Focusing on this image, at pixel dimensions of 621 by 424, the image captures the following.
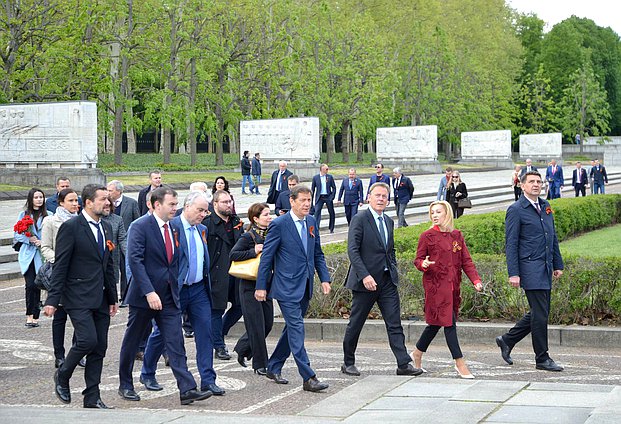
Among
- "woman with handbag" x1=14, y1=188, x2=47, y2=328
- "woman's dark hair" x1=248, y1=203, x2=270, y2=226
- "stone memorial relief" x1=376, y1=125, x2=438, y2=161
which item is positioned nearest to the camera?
"woman's dark hair" x1=248, y1=203, x2=270, y2=226

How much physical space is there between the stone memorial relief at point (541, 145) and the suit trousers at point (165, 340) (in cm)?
8272

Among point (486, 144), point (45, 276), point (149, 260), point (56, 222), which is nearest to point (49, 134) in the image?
point (56, 222)

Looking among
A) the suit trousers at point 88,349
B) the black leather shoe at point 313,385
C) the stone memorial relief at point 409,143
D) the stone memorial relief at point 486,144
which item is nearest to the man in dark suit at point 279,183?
the black leather shoe at point 313,385

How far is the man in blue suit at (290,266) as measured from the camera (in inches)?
372

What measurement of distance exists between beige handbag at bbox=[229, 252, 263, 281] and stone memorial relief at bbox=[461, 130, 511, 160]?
234 ft

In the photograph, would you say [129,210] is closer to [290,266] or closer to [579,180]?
[290,266]

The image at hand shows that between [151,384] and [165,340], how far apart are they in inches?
32.1

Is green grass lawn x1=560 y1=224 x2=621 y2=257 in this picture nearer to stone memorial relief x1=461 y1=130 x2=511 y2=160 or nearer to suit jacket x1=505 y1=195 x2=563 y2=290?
suit jacket x1=505 y1=195 x2=563 y2=290

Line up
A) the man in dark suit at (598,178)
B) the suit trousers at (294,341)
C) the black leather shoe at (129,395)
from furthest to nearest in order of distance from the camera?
the man in dark suit at (598,178) → the suit trousers at (294,341) → the black leather shoe at (129,395)

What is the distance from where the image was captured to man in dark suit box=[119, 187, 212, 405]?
8.62 meters

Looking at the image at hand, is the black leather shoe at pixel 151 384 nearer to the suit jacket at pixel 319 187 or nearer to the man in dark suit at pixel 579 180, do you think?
the suit jacket at pixel 319 187

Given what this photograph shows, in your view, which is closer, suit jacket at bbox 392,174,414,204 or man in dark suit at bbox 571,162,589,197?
suit jacket at bbox 392,174,414,204

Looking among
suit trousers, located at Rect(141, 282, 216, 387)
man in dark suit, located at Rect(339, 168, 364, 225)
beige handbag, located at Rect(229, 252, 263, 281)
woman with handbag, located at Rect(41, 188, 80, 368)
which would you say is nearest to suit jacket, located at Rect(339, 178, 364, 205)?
man in dark suit, located at Rect(339, 168, 364, 225)

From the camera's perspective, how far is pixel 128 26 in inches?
1996
